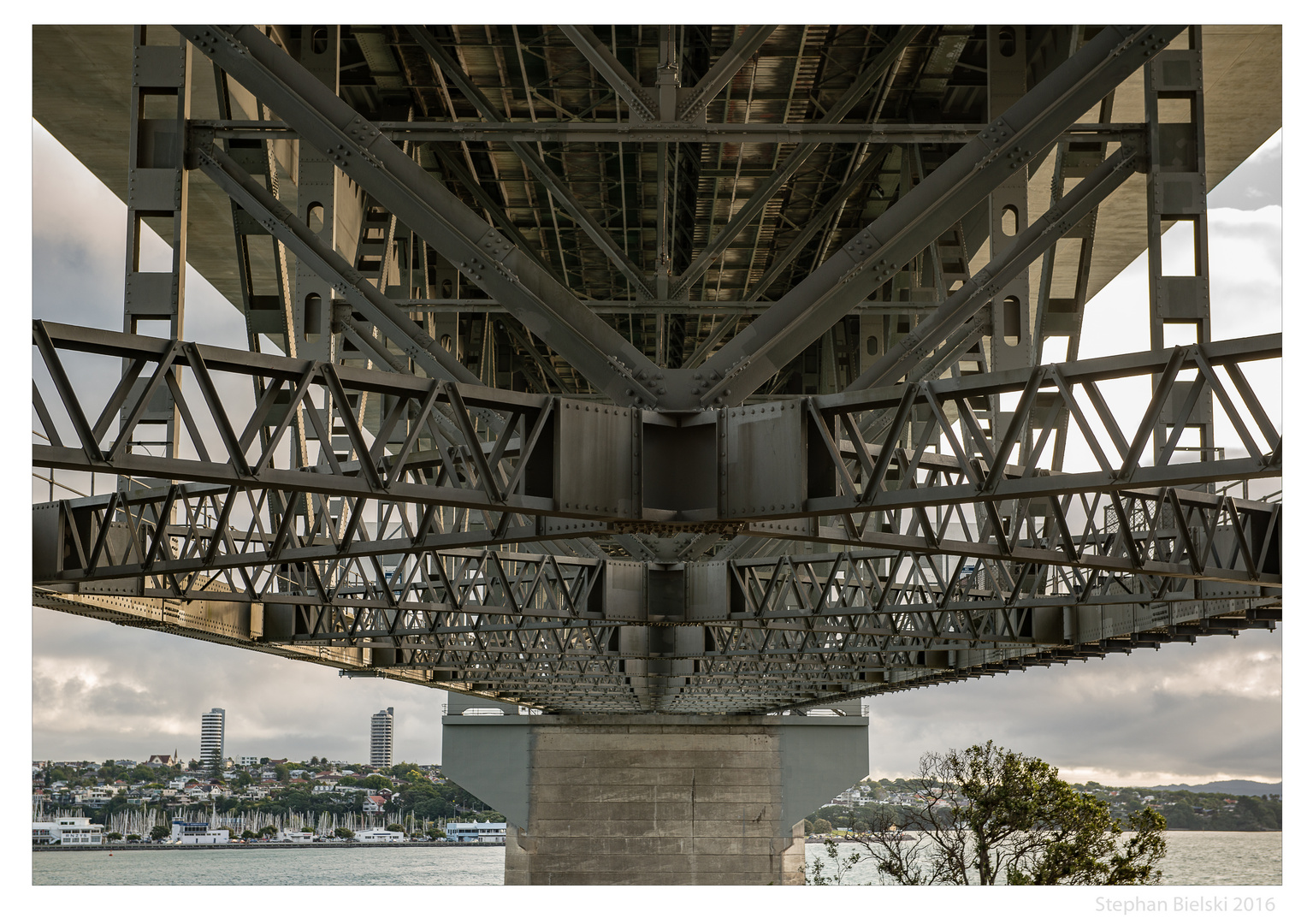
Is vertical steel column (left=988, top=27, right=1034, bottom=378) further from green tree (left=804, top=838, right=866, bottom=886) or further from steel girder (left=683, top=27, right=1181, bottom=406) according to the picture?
green tree (left=804, top=838, right=866, bottom=886)

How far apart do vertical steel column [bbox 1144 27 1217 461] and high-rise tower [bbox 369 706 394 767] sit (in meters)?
154

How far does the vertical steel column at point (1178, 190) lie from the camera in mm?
18516

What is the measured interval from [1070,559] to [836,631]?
46.0ft

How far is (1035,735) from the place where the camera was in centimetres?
15112

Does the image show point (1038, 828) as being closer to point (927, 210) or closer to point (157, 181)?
point (927, 210)

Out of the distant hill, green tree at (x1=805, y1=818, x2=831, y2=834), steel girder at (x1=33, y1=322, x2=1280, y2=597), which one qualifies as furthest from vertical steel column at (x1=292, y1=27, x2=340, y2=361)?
green tree at (x1=805, y1=818, x2=831, y2=834)

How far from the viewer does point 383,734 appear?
168 m

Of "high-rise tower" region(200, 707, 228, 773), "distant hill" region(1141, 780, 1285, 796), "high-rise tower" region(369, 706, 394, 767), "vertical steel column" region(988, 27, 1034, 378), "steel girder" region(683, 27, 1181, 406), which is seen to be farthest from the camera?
"high-rise tower" region(369, 706, 394, 767)

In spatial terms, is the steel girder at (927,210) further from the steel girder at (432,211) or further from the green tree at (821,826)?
the green tree at (821,826)

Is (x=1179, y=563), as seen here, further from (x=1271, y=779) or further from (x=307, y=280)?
(x=1271, y=779)

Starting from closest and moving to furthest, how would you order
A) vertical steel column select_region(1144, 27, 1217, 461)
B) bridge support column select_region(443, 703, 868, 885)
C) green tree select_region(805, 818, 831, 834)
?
1. vertical steel column select_region(1144, 27, 1217, 461)
2. bridge support column select_region(443, 703, 868, 885)
3. green tree select_region(805, 818, 831, 834)

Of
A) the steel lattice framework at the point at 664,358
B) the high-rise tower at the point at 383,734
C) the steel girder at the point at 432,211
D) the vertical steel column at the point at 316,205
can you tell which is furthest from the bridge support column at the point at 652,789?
the high-rise tower at the point at 383,734

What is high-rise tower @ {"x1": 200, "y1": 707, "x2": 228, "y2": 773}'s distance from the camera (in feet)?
506
